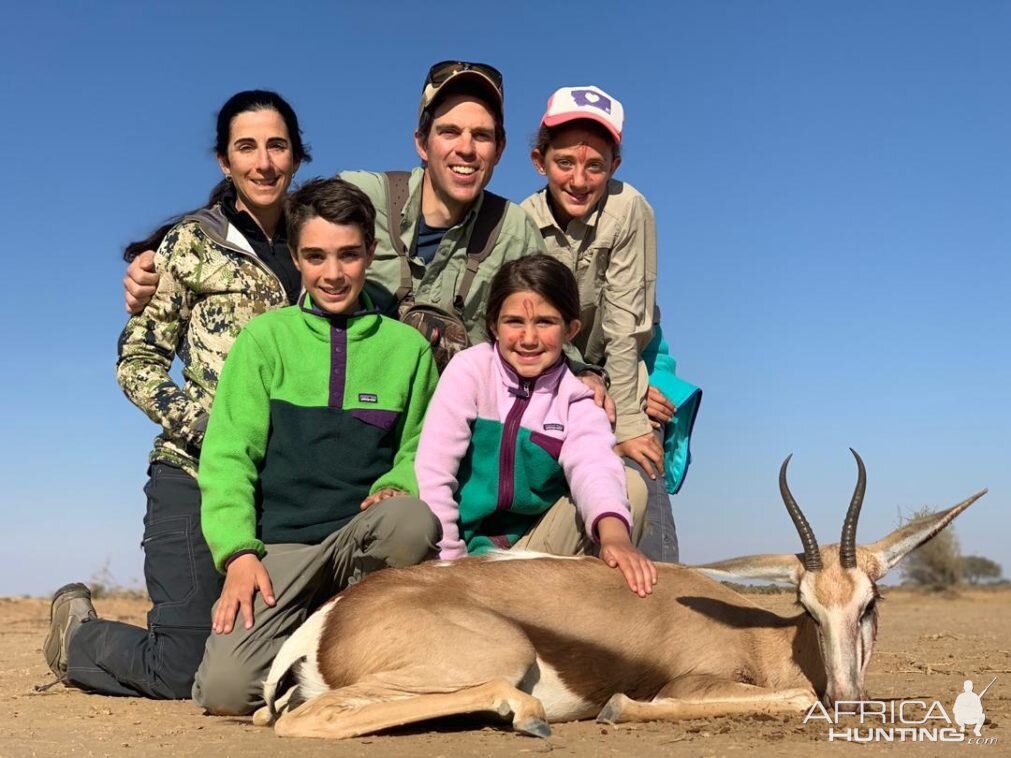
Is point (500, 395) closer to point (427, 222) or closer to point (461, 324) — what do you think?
point (461, 324)

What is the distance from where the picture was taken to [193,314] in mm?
7371

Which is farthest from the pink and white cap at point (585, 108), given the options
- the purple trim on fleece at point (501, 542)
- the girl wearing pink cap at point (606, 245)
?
the purple trim on fleece at point (501, 542)

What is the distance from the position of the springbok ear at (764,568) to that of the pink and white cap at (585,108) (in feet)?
10.8

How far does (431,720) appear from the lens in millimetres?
5141

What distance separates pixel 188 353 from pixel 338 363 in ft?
4.99

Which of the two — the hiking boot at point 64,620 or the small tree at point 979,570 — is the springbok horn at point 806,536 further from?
the small tree at point 979,570

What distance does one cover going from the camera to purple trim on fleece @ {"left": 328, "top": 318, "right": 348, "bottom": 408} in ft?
20.5

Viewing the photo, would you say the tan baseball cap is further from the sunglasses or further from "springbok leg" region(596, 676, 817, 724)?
"springbok leg" region(596, 676, 817, 724)

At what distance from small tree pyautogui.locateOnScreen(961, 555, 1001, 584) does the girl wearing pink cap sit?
56.6 feet

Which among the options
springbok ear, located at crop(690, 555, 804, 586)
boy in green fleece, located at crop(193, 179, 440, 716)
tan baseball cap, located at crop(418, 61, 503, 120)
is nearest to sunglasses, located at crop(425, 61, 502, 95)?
tan baseball cap, located at crop(418, 61, 503, 120)

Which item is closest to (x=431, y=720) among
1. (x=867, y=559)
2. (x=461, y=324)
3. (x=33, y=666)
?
(x=867, y=559)

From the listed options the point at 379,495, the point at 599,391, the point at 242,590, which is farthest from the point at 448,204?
the point at 242,590

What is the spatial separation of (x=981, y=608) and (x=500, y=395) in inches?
474

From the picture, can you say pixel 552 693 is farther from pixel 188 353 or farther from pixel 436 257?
pixel 188 353
